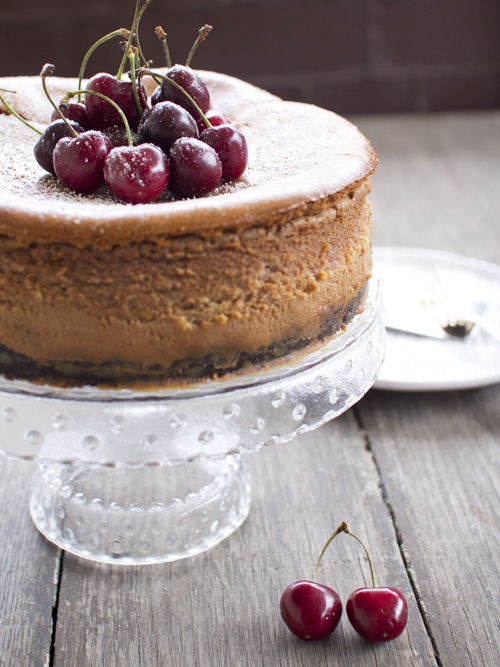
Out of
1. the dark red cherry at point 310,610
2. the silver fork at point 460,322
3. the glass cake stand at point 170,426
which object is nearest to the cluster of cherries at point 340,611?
the dark red cherry at point 310,610

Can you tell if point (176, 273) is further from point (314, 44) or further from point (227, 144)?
point (314, 44)

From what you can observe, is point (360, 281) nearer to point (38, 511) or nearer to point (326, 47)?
point (38, 511)

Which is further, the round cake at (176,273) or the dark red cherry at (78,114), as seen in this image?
the dark red cherry at (78,114)

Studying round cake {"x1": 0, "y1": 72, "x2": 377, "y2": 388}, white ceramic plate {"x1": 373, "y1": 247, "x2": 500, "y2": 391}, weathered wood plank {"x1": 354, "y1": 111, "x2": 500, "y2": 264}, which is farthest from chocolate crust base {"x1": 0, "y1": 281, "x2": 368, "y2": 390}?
weathered wood plank {"x1": 354, "y1": 111, "x2": 500, "y2": 264}

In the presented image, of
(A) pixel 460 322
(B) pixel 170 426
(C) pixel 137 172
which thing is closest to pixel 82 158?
(C) pixel 137 172

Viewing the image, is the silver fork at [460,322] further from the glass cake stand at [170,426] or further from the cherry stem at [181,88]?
the cherry stem at [181,88]

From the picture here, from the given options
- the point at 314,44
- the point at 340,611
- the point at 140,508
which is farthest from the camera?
the point at 314,44
